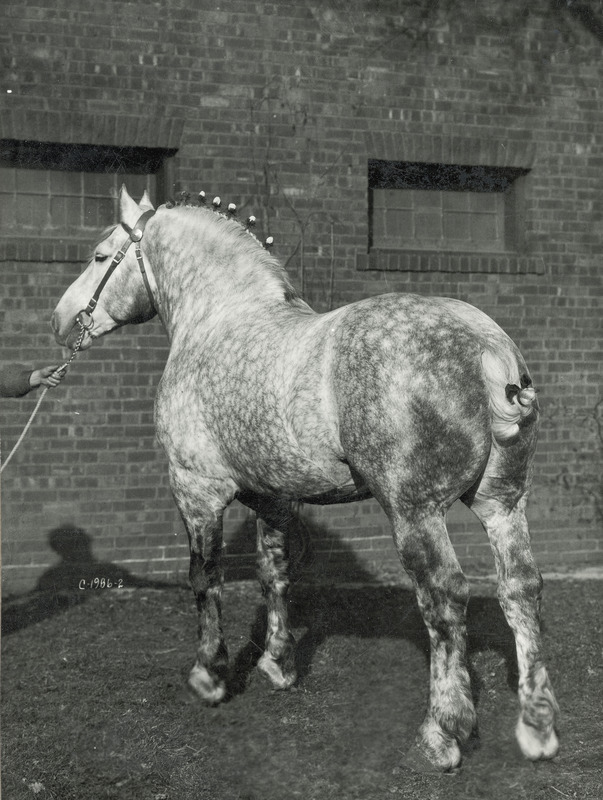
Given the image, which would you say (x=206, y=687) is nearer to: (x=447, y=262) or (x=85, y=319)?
(x=85, y=319)

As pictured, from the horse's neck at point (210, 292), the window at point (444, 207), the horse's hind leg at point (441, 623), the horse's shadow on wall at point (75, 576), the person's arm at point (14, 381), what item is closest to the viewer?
the horse's hind leg at point (441, 623)

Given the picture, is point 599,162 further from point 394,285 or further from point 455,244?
point 394,285

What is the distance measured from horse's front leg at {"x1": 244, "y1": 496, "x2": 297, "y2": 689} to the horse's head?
141cm

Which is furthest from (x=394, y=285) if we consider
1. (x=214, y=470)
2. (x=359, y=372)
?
(x=359, y=372)

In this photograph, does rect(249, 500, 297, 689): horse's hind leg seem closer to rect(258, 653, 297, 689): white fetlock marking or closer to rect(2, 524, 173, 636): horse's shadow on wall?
rect(258, 653, 297, 689): white fetlock marking

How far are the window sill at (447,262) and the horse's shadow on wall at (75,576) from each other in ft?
10.8

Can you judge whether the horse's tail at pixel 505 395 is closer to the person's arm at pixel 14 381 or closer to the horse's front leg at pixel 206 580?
the horse's front leg at pixel 206 580

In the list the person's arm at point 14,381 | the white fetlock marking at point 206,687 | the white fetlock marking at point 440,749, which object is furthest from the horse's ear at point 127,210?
the white fetlock marking at point 440,749

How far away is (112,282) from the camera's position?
18.1 ft

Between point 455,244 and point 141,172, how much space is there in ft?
9.55

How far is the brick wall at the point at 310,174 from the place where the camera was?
7574 millimetres

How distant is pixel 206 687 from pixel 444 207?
5.25 meters

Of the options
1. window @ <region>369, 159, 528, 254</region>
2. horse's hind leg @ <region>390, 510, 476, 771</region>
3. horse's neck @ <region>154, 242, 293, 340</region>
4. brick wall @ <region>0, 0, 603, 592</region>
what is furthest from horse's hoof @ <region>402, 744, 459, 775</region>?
window @ <region>369, 159, 528, 254</region>

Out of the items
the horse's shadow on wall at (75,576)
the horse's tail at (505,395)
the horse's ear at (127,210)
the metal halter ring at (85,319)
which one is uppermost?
the horse's ear at (127,210)
